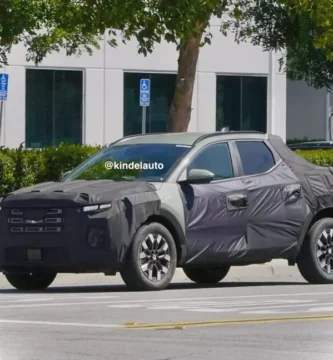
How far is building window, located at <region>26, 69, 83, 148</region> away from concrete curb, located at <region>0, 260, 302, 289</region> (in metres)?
24.4

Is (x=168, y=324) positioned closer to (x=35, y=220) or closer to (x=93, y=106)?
(x=35, y=220)

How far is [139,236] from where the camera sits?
14781mm

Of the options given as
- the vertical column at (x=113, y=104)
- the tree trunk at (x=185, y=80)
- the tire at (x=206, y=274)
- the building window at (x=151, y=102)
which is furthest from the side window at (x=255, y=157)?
the building window at (x=151, y=102)

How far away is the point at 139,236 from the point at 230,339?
4873 mm

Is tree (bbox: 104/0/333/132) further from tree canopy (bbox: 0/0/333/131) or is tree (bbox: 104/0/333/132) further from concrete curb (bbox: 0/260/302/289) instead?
concrete curb (bbox: 0/260/302/289)

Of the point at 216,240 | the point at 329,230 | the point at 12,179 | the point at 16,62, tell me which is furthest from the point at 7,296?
the point at 16,62

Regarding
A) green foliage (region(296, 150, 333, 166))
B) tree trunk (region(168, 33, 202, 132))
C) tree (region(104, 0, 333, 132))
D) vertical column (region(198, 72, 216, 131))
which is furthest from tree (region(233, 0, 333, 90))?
vertical column (region(198, 72, 216, 131))

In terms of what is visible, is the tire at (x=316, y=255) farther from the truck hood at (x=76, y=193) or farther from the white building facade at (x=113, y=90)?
the white building facade at (x=113, y=90)

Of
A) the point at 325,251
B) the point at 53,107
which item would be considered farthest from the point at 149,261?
the point at 53,107

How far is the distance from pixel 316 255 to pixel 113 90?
92.6ft

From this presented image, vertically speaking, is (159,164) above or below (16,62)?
below

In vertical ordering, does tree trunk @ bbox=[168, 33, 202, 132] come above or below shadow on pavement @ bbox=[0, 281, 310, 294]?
above

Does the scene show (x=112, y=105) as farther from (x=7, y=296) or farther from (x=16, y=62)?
(x=7, y=296)

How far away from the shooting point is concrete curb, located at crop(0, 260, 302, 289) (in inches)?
688
